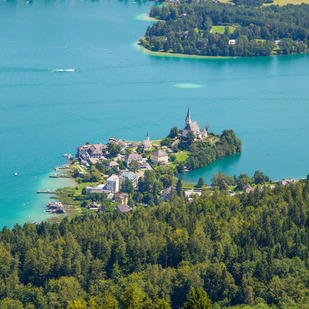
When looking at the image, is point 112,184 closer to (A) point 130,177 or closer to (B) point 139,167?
(A) point 130,177

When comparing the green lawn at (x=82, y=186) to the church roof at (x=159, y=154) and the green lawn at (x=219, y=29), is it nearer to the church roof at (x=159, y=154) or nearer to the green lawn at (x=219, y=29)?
the church roof at (x=159, y=154)

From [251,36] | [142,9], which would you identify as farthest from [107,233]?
[142,9]

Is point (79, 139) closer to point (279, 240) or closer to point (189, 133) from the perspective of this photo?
point (189, 133)

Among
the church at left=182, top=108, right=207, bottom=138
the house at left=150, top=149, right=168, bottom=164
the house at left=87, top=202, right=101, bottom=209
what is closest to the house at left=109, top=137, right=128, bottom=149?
the house at left=150, top=149, right=168, bottom=164

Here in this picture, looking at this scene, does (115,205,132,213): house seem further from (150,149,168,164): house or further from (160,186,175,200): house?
(150,149,168,164): house

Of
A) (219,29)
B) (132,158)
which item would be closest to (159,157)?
(132,158)
